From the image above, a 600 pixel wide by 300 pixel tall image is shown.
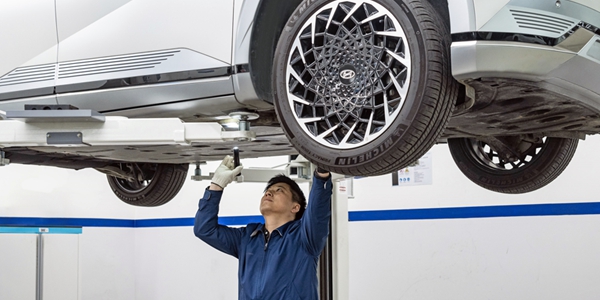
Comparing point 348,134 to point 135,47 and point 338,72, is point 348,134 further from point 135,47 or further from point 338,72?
point 135,47

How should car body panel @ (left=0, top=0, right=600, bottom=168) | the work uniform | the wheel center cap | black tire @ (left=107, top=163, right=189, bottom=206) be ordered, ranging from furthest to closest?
1. black tire @ (left=107, top=163, right=189, bottom=206)
2. the work uniform
3. the wheel center cap
4. car body panel @ (left=0, top=0, right=600, bottom=168)

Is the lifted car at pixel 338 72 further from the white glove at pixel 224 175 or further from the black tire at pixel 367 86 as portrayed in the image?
the white glove at pixel 224 175

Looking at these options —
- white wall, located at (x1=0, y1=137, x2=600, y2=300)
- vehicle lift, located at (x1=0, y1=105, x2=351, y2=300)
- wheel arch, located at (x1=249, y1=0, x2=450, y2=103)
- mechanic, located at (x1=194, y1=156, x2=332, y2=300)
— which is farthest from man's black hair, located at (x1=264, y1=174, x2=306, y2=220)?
white wall, located at (x1=0, y1=137, x2=600, y2=300)

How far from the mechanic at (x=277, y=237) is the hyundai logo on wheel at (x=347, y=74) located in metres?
0.68

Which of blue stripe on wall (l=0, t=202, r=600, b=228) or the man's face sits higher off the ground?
the man's face

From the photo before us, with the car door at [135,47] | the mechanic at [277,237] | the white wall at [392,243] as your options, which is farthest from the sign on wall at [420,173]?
the car door at [135,47]

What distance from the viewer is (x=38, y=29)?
116 inches

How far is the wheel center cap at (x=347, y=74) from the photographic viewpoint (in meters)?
2.17

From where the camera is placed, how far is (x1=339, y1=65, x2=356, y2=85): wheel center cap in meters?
2.17

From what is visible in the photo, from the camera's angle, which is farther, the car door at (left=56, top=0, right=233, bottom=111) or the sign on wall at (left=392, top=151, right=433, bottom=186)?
the sign on wall at (left=392, top=151, right=433, bottom=186)

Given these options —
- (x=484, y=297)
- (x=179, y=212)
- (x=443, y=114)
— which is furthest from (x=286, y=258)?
(x=179, y=212)

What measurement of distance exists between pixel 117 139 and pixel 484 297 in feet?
12.3

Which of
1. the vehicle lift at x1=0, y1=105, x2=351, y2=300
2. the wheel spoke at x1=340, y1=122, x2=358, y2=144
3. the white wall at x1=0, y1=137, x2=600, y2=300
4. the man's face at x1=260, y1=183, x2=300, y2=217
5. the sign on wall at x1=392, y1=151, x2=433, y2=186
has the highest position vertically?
the vehicle lift at x1=0, y1=105, x2=351, y2=300

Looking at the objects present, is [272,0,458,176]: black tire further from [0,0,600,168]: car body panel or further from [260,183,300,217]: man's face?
[260,183,300,217]: man's face
